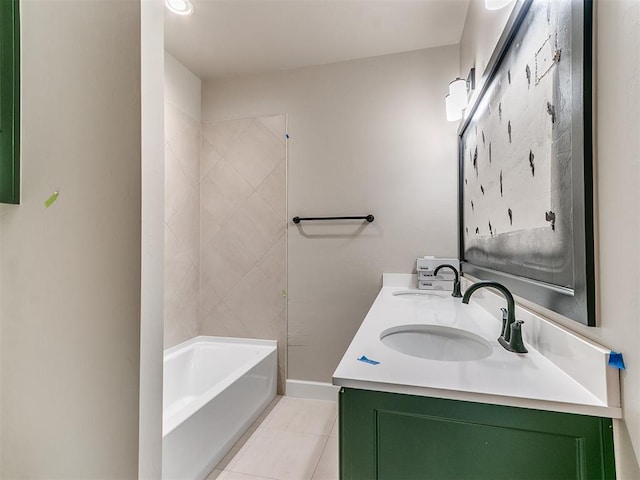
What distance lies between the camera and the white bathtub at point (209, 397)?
1.42m

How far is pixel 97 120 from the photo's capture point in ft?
2.55

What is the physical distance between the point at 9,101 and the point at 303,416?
2.12 meters

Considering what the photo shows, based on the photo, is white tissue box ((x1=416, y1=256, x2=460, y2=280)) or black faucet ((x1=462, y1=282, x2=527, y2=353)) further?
white tissue box ((x1=416, y1=256, x2=460, y2=280))

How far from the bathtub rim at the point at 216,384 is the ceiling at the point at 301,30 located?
211cm

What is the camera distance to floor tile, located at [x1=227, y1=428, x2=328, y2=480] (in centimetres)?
158

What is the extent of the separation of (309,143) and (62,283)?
74.8 inches

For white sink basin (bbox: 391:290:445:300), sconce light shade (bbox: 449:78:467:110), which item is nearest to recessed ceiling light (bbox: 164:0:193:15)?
sconce light shade (bbox: 449:78:467:110)

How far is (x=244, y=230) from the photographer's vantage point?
2521 mm

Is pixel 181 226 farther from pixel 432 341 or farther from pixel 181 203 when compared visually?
pixel 432 341

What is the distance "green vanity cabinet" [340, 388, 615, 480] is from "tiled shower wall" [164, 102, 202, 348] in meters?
1.87

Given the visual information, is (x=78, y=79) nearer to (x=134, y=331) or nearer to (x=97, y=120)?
(x=97, y=120)

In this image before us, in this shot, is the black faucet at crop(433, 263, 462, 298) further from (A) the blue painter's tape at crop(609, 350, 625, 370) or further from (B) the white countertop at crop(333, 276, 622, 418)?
(A) the blue painter's tape at crop(609, 350, 625, 370)

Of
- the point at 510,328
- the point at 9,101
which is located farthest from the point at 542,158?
the point at 9,101

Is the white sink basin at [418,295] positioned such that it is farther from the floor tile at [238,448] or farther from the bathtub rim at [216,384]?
the floor tile at [238,448]
